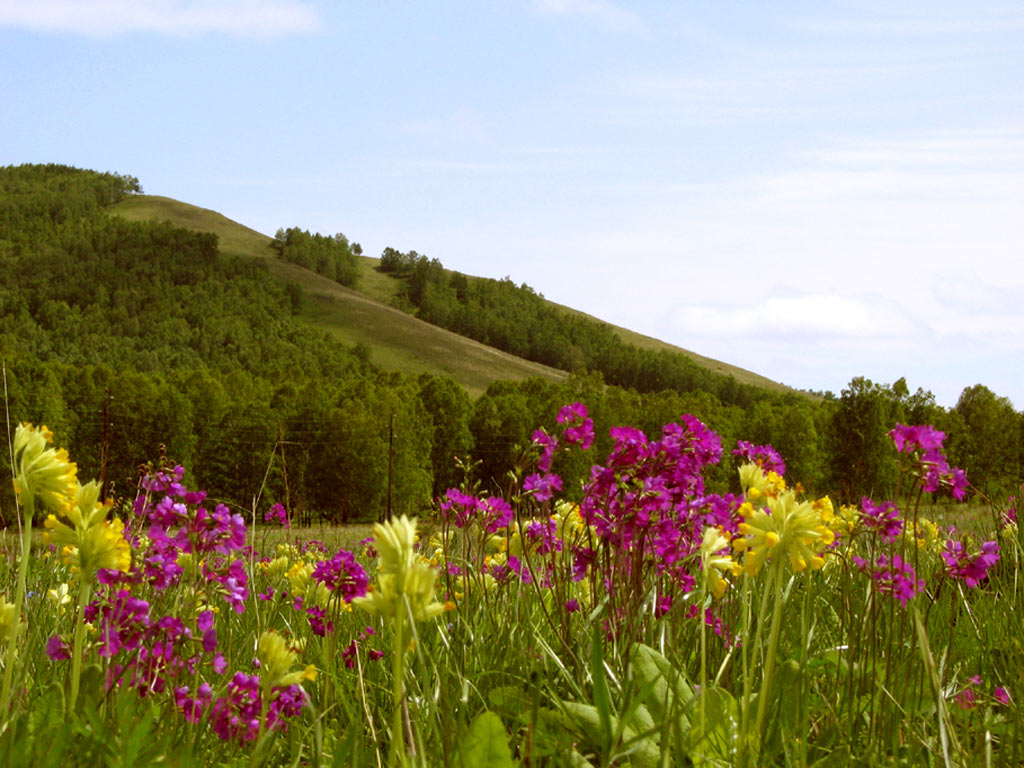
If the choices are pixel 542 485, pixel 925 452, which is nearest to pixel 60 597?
pixel 542 485

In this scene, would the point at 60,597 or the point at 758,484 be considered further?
the point at 60,597

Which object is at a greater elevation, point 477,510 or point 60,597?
point 477,510

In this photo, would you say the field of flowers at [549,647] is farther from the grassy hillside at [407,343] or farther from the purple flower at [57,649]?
the grassy hillside at [407,343]

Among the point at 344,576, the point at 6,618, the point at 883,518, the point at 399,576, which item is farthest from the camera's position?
the point at 344,576

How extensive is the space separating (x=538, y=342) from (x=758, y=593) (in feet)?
632

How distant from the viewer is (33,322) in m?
146

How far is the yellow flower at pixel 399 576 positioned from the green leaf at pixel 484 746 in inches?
21.2

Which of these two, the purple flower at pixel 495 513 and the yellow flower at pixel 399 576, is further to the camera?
the purple flower at pixel 495 513

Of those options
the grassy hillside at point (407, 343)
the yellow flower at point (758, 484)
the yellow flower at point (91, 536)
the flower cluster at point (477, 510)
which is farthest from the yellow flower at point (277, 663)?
the grassy hillside at point (407, 343)

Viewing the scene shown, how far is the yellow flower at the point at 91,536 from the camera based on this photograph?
168 centimetres

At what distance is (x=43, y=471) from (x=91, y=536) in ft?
0.48

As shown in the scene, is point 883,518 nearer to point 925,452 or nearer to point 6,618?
point 925,452

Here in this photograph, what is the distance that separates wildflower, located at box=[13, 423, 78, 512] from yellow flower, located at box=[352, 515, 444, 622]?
732mm

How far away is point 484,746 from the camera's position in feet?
5.67
